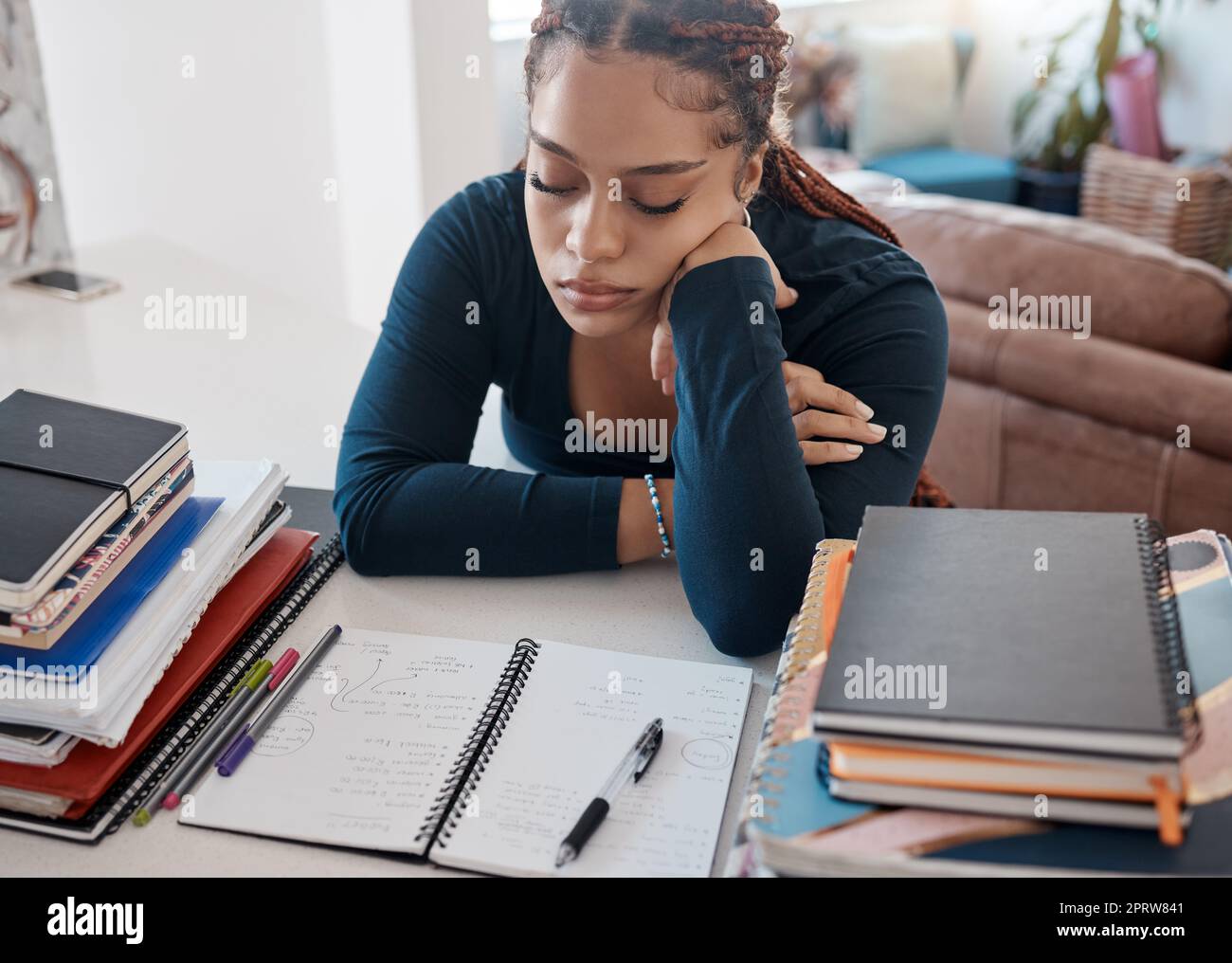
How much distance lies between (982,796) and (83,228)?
7.64 feet

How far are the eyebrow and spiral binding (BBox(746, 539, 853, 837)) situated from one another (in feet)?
1.19

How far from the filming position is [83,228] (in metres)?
2.46

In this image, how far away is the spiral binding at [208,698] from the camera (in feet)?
2.69

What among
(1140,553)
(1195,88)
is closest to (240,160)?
(1140,553)

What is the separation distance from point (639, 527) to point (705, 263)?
251 millimetres

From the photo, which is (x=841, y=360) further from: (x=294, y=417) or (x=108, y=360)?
(x=108, y=360)

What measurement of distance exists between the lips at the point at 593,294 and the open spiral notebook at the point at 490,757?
12.7 inches

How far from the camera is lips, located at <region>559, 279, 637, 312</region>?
1.10m

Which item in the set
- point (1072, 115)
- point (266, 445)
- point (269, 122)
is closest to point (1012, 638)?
point (266, 445)
